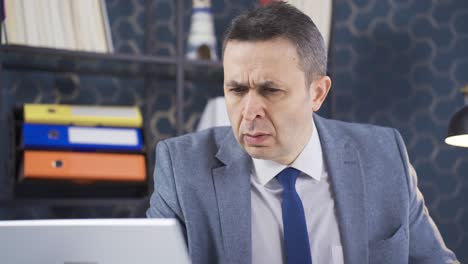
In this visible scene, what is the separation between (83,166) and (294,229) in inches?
40.1

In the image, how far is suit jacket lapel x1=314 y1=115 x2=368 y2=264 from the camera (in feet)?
4.85

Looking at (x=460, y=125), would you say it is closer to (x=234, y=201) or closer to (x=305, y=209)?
(x=305, y=209)

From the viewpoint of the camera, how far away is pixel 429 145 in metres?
2.97

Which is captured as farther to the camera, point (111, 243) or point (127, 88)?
point (127, 88)

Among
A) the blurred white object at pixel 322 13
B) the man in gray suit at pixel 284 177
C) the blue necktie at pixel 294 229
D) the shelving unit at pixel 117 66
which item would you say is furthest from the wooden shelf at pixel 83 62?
the blue necktie at pixel 294 229

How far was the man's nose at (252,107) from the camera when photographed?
4.60ft

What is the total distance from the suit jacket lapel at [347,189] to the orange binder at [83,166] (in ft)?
2.86

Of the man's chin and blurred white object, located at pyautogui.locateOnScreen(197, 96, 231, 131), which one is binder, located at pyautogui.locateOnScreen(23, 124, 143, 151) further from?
the man's chin

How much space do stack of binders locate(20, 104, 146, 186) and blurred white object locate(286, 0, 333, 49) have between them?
91 centimetres

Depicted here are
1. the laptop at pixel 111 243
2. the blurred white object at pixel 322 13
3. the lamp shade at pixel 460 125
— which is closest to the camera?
the laptop at pixel 111 243

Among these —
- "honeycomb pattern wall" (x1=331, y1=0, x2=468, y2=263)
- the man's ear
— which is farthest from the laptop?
"honeycomb pattern wall" (x1=331, y1=0, x2=468, y2=263)

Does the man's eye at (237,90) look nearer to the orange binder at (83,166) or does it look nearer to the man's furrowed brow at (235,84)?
the man's furrowed brow at (235,84)

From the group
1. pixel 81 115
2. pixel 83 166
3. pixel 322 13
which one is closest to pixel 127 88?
pixel 81 115

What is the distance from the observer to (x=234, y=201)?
146cm
